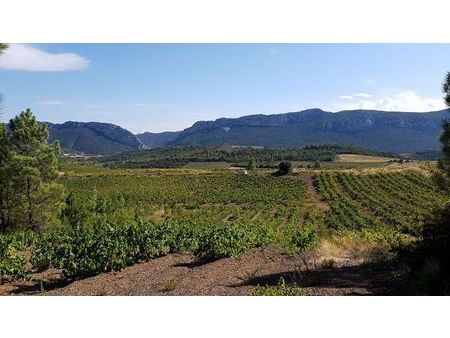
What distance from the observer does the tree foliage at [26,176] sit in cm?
2267

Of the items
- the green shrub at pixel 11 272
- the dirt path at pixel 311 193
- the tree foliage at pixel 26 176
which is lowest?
the dirt path at pixel 311 193

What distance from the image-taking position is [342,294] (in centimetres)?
816

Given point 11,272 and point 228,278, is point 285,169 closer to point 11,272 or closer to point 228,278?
point 11,272

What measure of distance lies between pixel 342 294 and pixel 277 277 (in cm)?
235

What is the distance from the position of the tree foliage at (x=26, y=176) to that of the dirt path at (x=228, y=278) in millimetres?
11329

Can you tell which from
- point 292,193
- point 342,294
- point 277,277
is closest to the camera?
point 342,294

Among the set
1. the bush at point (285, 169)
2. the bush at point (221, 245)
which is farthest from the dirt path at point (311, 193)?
the bush at point (221, 245)

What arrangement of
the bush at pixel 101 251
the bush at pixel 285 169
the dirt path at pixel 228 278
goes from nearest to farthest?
the dirt path at pixel 228 278
the bush at pixel 101 251
the bush at pixel 285 169

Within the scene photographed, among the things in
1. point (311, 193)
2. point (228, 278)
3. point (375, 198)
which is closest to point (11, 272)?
point (228, 278)

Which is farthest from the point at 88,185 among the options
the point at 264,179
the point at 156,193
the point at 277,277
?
the point at 277,277

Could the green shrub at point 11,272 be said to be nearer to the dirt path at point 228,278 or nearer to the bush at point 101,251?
the dirt path at point 228,278

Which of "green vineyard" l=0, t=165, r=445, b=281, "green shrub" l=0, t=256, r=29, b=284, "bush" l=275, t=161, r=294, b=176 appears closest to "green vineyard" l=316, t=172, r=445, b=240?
"green vineyard" l=0, t=165, r=445, b=281

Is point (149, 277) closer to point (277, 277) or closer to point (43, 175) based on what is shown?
point (277, 277)

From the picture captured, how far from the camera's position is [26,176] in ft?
74.8
